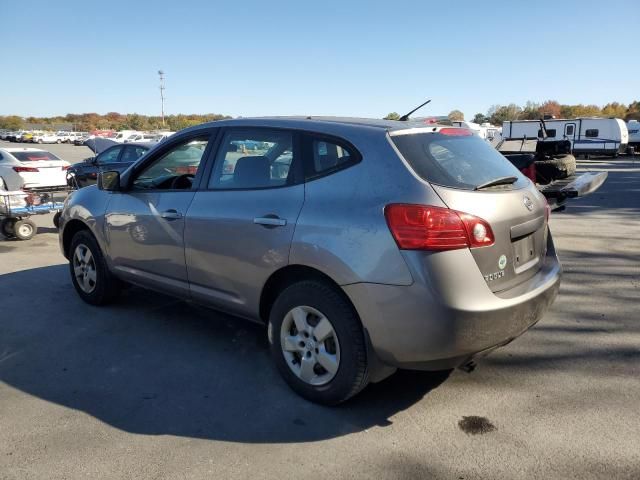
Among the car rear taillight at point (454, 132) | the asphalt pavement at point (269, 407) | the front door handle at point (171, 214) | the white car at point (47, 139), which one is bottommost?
the asphalt pavement at point (269, 407)

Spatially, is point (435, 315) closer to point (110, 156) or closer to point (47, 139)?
point (110, 156)

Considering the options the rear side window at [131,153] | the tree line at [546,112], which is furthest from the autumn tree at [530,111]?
the rear side window at [131,153]

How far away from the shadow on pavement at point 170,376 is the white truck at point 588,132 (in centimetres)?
3014

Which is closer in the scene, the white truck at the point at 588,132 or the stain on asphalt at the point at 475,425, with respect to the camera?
the stain on asphalt at the point at 475,425

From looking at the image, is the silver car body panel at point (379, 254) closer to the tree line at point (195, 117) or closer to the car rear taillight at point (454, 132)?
the car rear taillight at point (454, 132)

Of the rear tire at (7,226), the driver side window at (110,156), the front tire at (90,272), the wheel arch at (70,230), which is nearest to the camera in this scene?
the front tire at (90,272)

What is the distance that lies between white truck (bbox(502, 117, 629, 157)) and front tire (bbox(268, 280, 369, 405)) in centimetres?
3063

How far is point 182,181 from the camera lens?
14.1 ft

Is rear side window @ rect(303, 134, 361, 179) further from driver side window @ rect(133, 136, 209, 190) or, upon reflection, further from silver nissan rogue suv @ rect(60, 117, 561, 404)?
driver side window @ rect(133, 136, 209, 190)

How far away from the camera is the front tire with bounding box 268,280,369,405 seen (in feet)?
9.54

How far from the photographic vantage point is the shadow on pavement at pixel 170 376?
9.87 ft

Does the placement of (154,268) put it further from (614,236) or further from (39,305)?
(614,236)

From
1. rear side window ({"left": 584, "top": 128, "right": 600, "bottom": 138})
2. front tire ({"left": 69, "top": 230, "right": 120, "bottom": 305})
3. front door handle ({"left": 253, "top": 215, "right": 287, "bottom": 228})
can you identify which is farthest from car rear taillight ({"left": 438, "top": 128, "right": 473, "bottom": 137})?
rear side window ({"left": 584, "top": 128, "right": 600, "bottom": 138})

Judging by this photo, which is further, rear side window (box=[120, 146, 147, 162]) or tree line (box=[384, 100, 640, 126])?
tree line (box=[384, 100, 640, 126])
